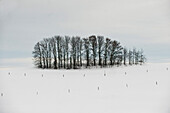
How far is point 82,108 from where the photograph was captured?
10.6 ft

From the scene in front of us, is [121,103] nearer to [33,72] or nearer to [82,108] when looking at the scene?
[82,108]

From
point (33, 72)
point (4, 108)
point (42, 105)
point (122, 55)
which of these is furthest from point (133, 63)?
point (4, 108)

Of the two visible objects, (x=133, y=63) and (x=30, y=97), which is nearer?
(x=30, y=97)

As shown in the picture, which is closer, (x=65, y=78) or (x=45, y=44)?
(x=65, y=78)

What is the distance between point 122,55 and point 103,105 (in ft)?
23.2

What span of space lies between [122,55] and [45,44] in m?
4.54

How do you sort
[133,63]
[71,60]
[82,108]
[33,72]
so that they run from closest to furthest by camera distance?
1. [82,108]
2. [33,72]
3. [71,60]
4. [133,63]

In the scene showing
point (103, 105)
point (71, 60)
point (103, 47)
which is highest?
point (103, 47)

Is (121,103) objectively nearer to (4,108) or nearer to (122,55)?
(4,108)

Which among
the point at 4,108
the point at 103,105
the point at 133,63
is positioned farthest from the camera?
the point at 133,63

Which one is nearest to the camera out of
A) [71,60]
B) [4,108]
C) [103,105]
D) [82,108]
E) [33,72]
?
[4,108]

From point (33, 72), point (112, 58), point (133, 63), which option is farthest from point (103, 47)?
point (33, 72)

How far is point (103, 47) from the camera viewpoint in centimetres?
1038

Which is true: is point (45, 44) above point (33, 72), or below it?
above
